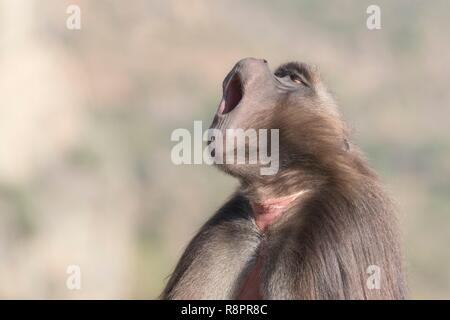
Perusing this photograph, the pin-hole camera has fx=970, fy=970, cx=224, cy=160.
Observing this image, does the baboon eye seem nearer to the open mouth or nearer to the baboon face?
the baboon face

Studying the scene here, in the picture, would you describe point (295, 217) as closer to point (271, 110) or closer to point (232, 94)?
point (271, 110)

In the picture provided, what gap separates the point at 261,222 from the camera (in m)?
4.50

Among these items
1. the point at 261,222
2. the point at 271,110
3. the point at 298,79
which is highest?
the point at 298,79

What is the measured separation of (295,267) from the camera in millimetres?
4016

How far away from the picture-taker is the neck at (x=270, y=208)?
14.3 ft

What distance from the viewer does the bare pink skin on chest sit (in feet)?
14.1

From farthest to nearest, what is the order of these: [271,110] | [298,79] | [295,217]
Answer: [298,79] < [271,110] < [295,217]

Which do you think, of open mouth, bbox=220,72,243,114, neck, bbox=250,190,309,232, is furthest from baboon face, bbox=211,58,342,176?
neck, bbox=250,190,309,232

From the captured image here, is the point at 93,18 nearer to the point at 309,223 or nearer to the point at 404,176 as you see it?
the point at 404,176

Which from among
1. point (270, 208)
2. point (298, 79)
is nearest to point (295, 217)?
point (270, 208)

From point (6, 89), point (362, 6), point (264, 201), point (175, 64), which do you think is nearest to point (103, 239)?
point (6, 89)

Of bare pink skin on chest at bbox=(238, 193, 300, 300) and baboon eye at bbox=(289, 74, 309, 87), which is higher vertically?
baboon eye at bbox=(289, 74, 309, 87)

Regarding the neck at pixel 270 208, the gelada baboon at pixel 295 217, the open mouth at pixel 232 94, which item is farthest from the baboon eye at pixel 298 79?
the neck at pixel 270 208

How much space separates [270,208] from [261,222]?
3.8 inches
